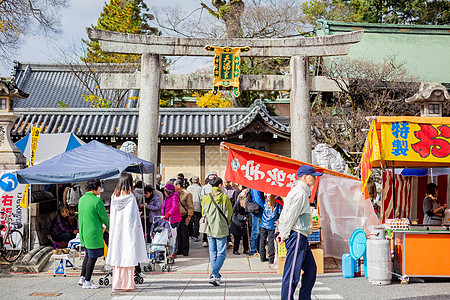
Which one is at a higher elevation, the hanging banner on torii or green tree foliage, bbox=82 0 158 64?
green tree foliage, bbox=82 0 158 64

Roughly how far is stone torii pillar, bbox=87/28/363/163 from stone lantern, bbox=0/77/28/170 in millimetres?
2643

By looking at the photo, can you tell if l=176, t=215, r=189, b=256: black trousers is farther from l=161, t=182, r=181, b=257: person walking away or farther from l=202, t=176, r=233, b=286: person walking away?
l=202, t=176, r=233, b=286: person walking away

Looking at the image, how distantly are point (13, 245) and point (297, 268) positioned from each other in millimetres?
7429

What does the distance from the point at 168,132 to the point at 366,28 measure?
12357mm

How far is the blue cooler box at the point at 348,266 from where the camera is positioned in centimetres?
862

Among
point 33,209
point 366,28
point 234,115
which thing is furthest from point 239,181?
point 366,28

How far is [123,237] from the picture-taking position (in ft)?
25.0

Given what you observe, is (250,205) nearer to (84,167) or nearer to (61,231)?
(84,167)

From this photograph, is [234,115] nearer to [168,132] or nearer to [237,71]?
[168,132]

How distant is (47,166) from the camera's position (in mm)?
10180

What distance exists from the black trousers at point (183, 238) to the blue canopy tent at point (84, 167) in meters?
1.66

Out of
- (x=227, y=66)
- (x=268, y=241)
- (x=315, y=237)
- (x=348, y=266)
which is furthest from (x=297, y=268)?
(x=227, y=66)

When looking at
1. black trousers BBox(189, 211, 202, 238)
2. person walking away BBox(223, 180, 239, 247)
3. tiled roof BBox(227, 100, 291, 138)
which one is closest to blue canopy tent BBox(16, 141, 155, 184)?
person walking away BBox(223, 180, 239, 247)

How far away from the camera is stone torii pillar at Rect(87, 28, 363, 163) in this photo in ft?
42.5
